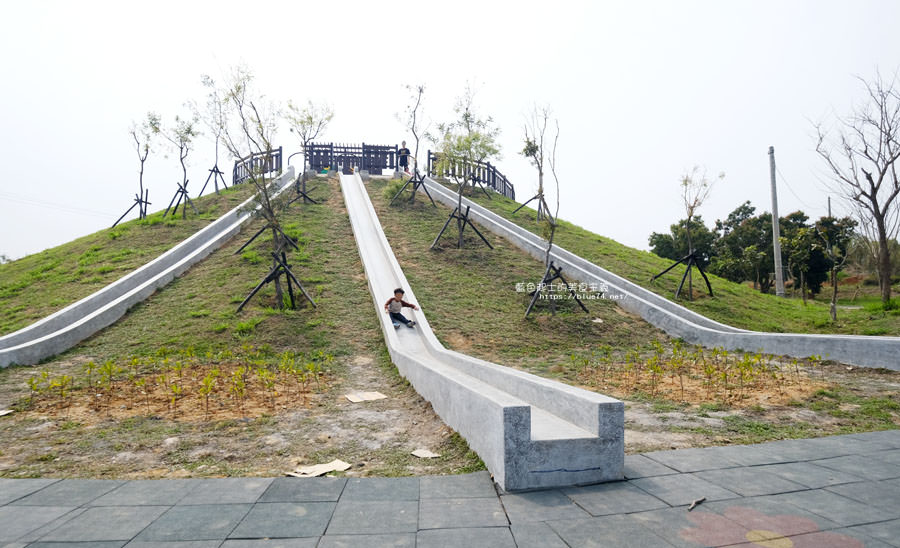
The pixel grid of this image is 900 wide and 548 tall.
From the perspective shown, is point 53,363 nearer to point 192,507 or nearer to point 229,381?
point 229,381

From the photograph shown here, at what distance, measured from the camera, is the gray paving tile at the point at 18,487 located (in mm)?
3580

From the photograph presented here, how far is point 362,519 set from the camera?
3129 millimetres

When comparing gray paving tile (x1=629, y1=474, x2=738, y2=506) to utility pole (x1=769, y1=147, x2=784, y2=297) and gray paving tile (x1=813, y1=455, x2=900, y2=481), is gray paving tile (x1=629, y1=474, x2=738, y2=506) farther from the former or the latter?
utility pole (x1=769, y1=147, x2=784, y2=297)

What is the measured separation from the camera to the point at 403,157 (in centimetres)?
3422

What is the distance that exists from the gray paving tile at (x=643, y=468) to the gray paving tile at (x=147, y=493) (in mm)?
3474

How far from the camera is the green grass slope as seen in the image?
12156mm

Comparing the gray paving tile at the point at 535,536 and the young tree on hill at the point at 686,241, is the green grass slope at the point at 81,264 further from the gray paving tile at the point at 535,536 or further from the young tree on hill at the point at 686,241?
the young tree on hill at the point at 686,241

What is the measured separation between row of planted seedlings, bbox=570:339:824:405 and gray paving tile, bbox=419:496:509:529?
425 centimetres

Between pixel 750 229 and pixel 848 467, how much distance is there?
121 ft

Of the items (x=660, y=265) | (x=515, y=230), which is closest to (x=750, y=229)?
(x=660, y=265)

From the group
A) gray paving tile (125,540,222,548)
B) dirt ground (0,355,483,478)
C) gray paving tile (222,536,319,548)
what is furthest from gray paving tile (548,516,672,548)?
gray paving tile (125,540,222,548)

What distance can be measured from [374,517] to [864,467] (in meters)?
3.91

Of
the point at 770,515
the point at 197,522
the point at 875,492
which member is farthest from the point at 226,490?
the point at 875,492

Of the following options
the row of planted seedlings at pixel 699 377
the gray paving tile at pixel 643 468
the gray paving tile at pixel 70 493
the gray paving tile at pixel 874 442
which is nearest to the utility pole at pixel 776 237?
the row of planted seedlings at pixel 699 377
